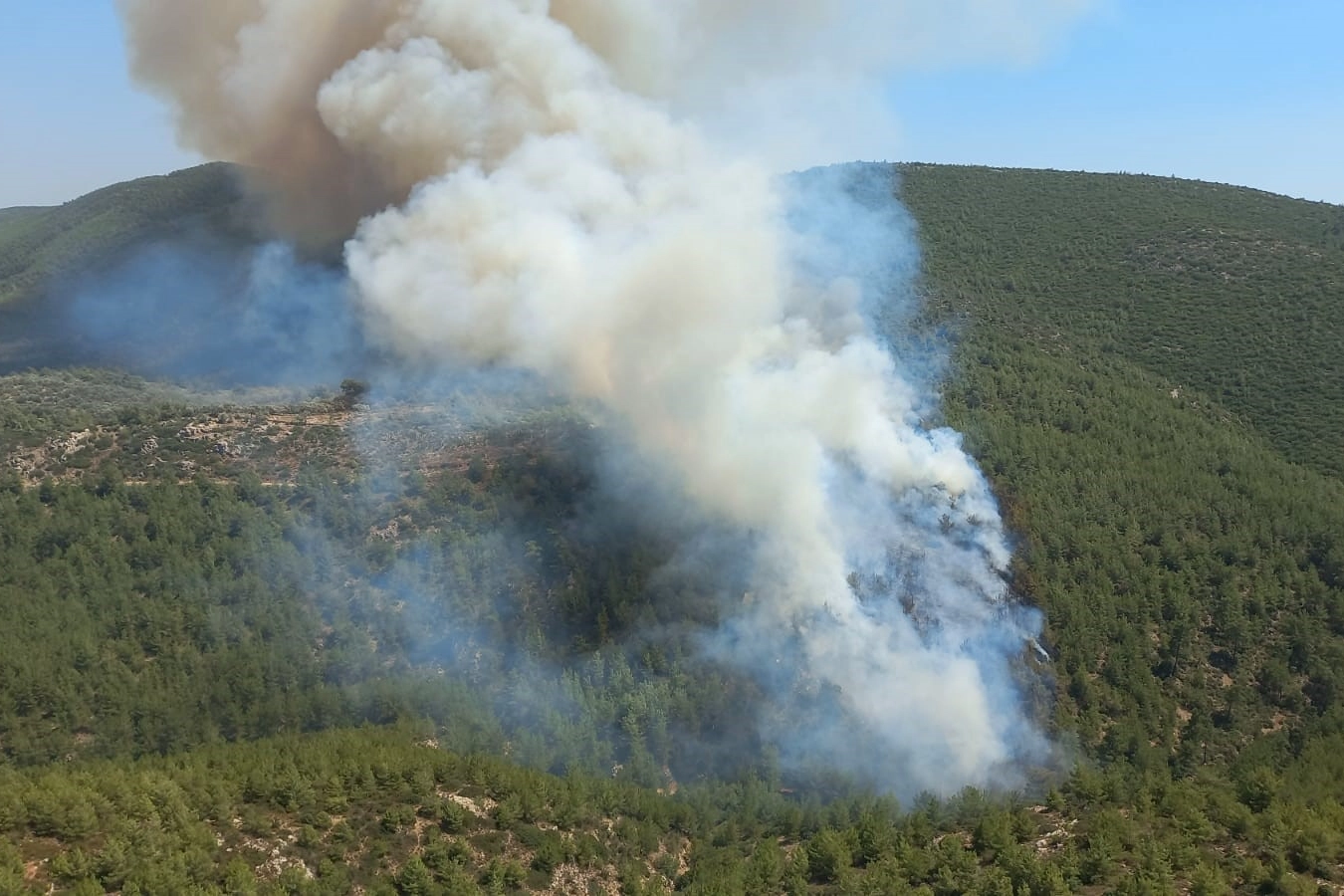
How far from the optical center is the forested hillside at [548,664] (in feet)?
60.1

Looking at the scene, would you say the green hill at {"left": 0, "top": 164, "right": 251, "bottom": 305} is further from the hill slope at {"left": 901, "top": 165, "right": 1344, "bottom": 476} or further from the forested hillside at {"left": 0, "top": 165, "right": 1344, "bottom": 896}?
the hill slope at {"left": 901, "top": 165, "right": 1344, "bottom": 476}

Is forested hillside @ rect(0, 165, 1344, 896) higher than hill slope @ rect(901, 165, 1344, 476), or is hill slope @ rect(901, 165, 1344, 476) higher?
hill slope @ rect(901, 165, 1344, 476)

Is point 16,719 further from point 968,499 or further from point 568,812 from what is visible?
point 968,499

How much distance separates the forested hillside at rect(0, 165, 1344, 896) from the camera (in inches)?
721

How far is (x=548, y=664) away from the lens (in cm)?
2714

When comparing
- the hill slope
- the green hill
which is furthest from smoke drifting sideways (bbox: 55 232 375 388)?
the hill slope

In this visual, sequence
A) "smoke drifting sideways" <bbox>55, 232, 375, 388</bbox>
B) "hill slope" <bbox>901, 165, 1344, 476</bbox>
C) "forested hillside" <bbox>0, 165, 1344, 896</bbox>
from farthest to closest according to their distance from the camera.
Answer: "smoke drifting sideways" <bbox>55, 232, 375, 388</bbox> → "hill slope" <bbox>901, 165, 1344, 476</bbox> → "forested hillside" <bbox>0, 165, 1344, 896</bbox>

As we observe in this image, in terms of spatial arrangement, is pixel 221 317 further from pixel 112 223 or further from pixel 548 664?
pixel 548 664

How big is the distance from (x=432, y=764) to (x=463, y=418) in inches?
786

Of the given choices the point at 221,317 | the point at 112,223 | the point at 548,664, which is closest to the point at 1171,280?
the point at 548,664

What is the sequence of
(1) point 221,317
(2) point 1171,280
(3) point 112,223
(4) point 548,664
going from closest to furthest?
(4) point 548,664
(1) point 221,317
(2) point 1171,280
(3) point 112,223

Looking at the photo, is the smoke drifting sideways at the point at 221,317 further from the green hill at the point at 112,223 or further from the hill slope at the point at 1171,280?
the hill slope at the point at 1171,280

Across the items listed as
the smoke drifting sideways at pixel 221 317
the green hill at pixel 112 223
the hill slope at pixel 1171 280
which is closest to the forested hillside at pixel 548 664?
the hill slope at pixel 1171 280


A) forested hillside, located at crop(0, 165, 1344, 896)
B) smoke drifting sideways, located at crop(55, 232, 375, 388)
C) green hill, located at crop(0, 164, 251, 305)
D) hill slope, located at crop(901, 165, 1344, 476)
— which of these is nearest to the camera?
forested hillside, located at crop(0, 165, 1344, 896)
